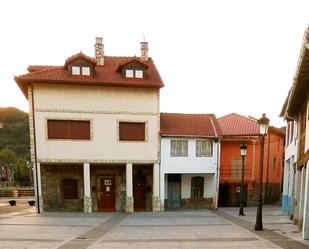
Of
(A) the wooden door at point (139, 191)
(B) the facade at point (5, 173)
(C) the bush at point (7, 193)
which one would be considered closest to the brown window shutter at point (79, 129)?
(A) the wooden door at point (139, 191)

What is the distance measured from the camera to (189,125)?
25.5 meters

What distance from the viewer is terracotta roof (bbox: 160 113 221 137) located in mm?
24422

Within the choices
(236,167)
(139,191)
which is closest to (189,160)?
(139,191)

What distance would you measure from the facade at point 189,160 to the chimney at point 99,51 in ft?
20.2

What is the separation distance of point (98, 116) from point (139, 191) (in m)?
6.85

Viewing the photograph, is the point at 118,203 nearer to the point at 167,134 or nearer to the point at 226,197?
the point at 167,134

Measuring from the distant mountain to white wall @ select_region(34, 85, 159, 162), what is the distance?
54.7 meters

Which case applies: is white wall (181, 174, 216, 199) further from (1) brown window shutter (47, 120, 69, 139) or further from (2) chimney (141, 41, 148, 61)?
(2) chimney (141, 41, 148, 61)

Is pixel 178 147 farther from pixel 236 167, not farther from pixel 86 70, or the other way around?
pixel 86 70

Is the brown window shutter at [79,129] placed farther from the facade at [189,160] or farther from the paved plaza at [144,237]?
the paved plaza at [144,237]

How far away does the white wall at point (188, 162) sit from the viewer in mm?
23859

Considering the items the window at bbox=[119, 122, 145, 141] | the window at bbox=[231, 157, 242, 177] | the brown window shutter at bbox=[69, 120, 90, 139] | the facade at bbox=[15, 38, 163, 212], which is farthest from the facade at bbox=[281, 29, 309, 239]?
the brown window shutter at bbox=[69, 120, 90, 139]

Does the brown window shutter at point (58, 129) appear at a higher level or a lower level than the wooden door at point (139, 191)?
higher

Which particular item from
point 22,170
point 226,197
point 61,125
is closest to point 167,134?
point 61,125
